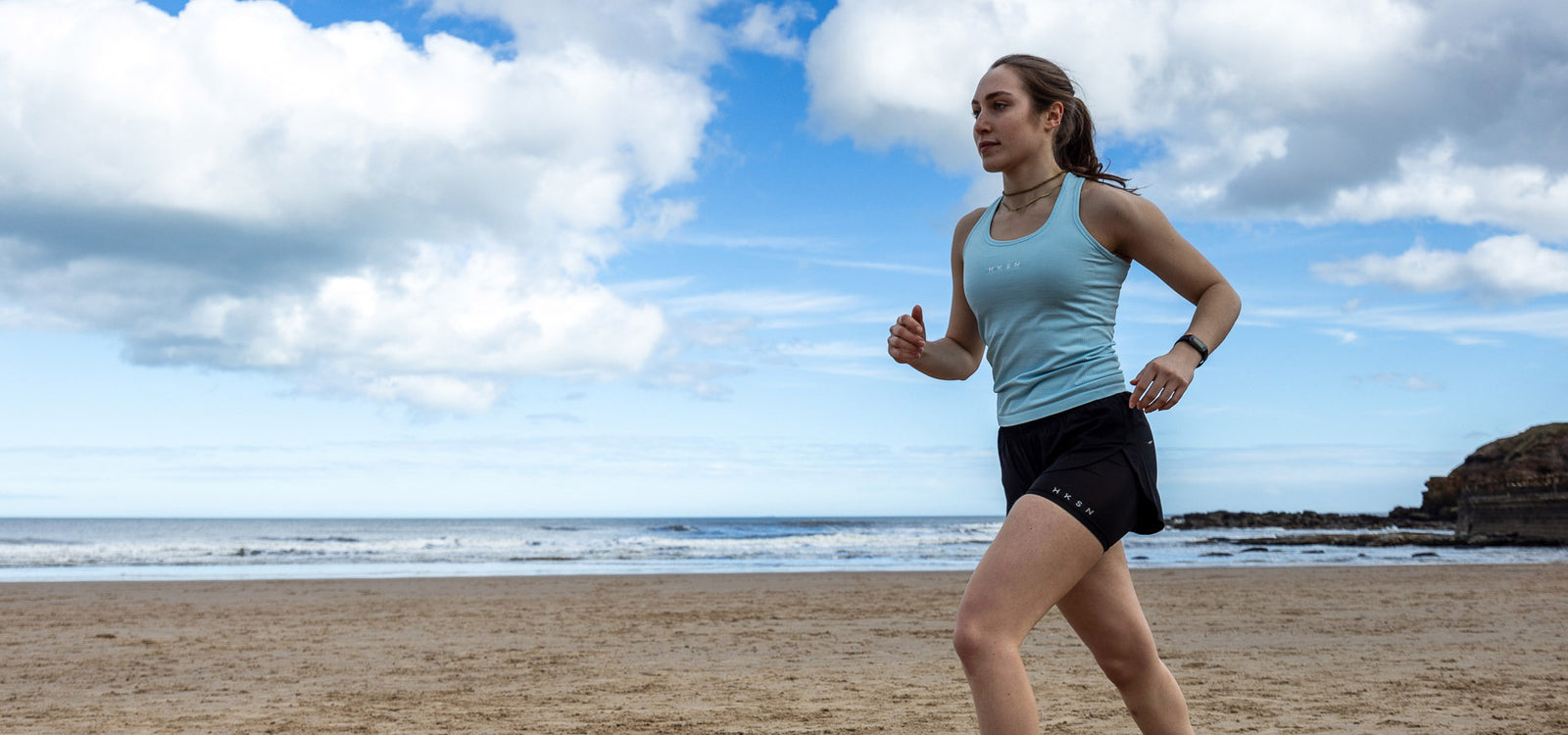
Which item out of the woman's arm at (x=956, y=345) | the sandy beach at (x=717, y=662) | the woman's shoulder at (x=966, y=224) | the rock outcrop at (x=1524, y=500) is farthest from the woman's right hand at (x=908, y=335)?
the rock outcrop at (x=1524, y=500)

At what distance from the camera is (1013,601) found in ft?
6.25

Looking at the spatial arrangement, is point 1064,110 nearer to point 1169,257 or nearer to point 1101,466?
point 1169,257

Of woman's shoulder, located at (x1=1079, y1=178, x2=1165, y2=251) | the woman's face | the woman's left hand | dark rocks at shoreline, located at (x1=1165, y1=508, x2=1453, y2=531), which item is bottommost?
dark rocks at shoreline, located at (x1=1165, y1=508, x2=1453, y2=531)

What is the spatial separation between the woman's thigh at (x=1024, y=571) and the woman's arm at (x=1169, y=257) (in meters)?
0.41

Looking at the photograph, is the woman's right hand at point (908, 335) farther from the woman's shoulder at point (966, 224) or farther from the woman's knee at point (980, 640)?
the woman's knee at point (980, 640)

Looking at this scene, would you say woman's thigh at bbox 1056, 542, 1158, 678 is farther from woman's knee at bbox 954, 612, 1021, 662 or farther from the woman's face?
the woman's face

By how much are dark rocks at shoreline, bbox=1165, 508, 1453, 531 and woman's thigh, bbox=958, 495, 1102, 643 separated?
49.3 metres

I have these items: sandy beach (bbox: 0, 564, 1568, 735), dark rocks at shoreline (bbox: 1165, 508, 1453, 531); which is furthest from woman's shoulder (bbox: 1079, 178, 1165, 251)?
dark rocks at shoreline (bbox: 1165, 508, 1453, 531)

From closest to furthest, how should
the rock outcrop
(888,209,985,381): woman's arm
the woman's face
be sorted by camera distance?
1. the woman's face
2. (888,209,985,381): woman's arm
3. the rock outcrop

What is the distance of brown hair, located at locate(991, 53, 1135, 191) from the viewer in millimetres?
2217

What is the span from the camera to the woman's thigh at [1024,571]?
1.90m

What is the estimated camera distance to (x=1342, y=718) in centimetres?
453

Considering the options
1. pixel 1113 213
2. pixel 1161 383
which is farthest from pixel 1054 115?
pixel 1161 383

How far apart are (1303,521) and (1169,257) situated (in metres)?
60.4
